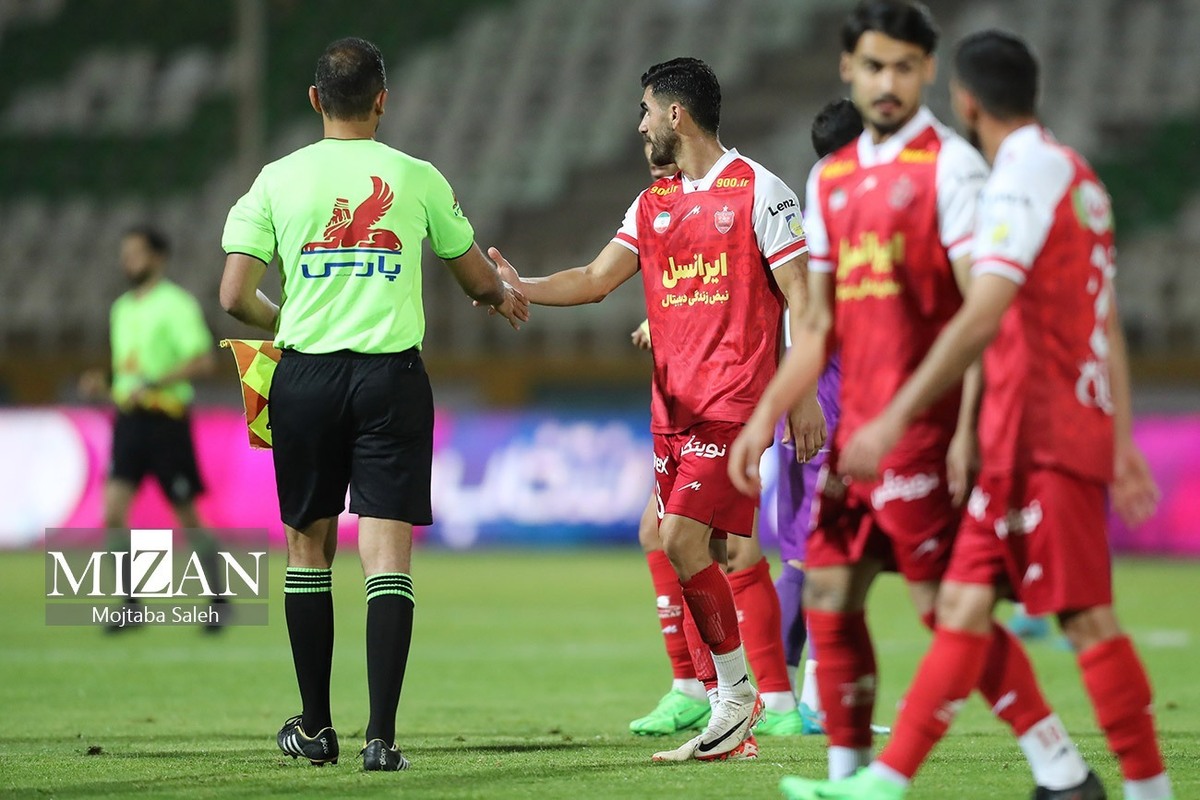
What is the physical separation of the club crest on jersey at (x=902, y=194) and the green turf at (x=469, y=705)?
1812mm

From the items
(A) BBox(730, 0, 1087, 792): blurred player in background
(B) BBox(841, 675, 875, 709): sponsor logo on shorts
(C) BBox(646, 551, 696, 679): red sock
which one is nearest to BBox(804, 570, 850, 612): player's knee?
(A) BBox(730, 0, 1087, 792): blurred player in background

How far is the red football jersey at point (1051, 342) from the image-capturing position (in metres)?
4.40

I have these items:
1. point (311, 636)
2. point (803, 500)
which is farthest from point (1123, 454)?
point (803, 500)

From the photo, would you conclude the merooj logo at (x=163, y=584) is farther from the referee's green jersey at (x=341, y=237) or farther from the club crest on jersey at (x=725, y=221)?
the club crest on jersey at (x=725, y=221)

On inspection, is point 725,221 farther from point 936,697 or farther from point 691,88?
point 936,697

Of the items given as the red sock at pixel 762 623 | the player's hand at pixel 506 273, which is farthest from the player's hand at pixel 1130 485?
the red sock at pixel 762 623

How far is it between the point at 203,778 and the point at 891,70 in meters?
3.10

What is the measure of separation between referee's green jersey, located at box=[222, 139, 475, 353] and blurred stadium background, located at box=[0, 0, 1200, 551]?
13912mm

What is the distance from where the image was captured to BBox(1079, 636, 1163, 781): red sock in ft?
14.8

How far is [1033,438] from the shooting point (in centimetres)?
442

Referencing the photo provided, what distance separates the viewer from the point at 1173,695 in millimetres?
8914

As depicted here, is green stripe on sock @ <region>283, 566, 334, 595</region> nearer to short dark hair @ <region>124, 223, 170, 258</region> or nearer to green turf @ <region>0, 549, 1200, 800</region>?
green turf @ <region>0, 549, 1200, 800</region>

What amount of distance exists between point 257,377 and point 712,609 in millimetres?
1876

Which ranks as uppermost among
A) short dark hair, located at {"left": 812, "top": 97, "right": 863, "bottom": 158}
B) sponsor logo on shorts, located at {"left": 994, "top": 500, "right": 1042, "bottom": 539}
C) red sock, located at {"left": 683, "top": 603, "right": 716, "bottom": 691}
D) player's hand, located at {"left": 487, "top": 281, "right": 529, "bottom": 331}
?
short dark hair, located at {"left": 812, "top": 97, "right": 863, "bottom": 158}
